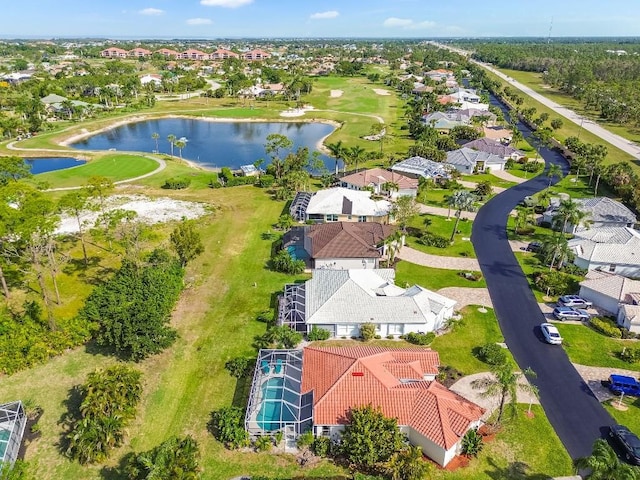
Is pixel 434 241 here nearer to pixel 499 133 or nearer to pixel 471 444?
pixel 471 444

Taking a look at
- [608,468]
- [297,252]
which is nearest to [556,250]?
[297,252]

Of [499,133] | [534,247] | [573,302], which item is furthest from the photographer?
[499,133]

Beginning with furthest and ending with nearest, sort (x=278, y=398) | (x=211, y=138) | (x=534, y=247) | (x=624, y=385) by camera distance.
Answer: (x=211, y=138) → (x=534, y=247) → (x=624, y=385) → (x=278, y=398)

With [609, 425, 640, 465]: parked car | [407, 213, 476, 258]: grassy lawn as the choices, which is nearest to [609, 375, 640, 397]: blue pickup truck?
[609, 425, 640, 465]: parked car

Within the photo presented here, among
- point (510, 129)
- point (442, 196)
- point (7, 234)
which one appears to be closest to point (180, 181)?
point (7, 234)

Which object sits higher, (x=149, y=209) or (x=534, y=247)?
(x=149, y=209)

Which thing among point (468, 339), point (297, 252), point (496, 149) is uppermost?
point (496, 149)

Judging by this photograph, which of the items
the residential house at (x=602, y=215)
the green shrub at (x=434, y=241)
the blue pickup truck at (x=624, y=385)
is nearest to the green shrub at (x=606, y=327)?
the blue pickup truck at (x=624, y=385)

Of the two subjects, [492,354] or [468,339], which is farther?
[468,339]
